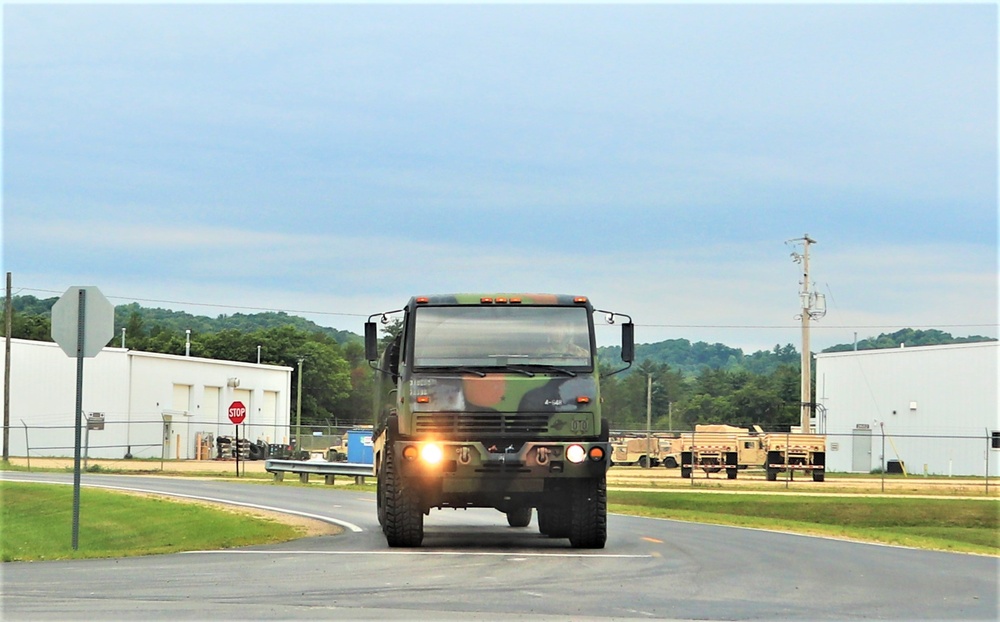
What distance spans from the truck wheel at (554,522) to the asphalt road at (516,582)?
16 cm

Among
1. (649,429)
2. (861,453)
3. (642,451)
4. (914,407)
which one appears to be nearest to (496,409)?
(642,451)

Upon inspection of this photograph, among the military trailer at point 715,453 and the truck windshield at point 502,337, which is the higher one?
the truck windshield at point 502,337

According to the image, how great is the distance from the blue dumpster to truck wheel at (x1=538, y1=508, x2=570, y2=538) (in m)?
34.7

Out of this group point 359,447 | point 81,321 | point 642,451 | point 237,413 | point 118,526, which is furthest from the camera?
point 642,451

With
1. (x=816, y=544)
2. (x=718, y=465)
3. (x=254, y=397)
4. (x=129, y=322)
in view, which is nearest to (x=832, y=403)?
(x=718, y=465)

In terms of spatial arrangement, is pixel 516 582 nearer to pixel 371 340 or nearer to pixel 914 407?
pixel 371 340

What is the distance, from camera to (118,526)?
24594mm

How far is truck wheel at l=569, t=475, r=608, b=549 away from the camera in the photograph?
51.5 ft

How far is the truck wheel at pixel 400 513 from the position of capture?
15.6 meters

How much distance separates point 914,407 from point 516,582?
185 ft

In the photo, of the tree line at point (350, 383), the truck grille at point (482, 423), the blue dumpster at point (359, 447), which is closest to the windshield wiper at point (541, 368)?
the truck grille at point (482, 423)

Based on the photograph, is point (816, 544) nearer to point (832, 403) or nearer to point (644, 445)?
point (644, 445)

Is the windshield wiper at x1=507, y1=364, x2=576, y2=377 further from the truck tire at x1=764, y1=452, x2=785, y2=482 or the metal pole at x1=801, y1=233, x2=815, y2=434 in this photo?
the metal pole at x1=801, y1=233, x2=815, y2=434

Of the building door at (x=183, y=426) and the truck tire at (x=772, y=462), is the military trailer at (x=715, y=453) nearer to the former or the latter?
the truck tire at (x=772, y=462)
